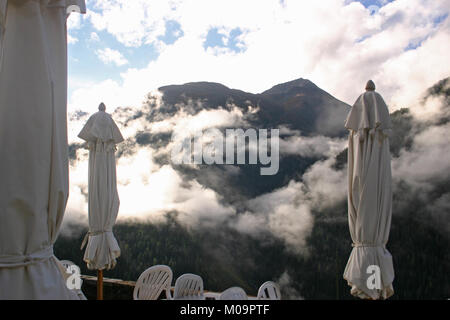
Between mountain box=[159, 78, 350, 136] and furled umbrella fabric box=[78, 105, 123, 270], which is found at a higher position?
mountain box=[159, 78, 350, 136]

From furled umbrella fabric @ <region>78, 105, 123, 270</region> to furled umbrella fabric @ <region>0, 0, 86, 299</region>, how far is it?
3136mm

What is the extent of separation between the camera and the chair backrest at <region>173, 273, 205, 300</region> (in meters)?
3.86

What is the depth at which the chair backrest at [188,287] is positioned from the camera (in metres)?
3.86

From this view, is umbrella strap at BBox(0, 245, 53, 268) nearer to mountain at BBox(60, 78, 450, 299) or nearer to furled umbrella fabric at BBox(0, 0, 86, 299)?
furled umbrella fabric at BBox(0, 0, 86, 299)

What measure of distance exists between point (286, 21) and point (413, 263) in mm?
7563

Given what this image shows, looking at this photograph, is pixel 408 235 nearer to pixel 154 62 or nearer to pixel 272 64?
pixel 272 64

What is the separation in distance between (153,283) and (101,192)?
4.54 ft

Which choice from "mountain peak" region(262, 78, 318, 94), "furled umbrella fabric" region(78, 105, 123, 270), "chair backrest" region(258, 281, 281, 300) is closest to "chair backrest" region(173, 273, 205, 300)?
"chair backrest" region(258, 281, 281, 300)

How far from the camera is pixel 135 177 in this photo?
11.9 m

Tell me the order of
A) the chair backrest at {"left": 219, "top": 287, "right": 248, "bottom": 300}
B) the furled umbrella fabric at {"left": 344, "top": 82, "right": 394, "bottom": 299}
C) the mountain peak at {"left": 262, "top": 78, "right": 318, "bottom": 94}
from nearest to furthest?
the chair backrest at {"left": 219, "top": 287, "right": 248, "bottom": 300}
the furled umbrella fabric at {"left": 344, "top": 82, "right": 394, "bottom": 299}
the mountain peak at {"left": 262, "top": 78, "right": 318, "bottom": 94}

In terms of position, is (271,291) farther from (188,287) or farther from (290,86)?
(290,86)

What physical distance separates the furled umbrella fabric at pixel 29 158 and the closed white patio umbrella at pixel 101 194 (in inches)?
123

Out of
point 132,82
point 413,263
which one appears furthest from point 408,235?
point 132,82
